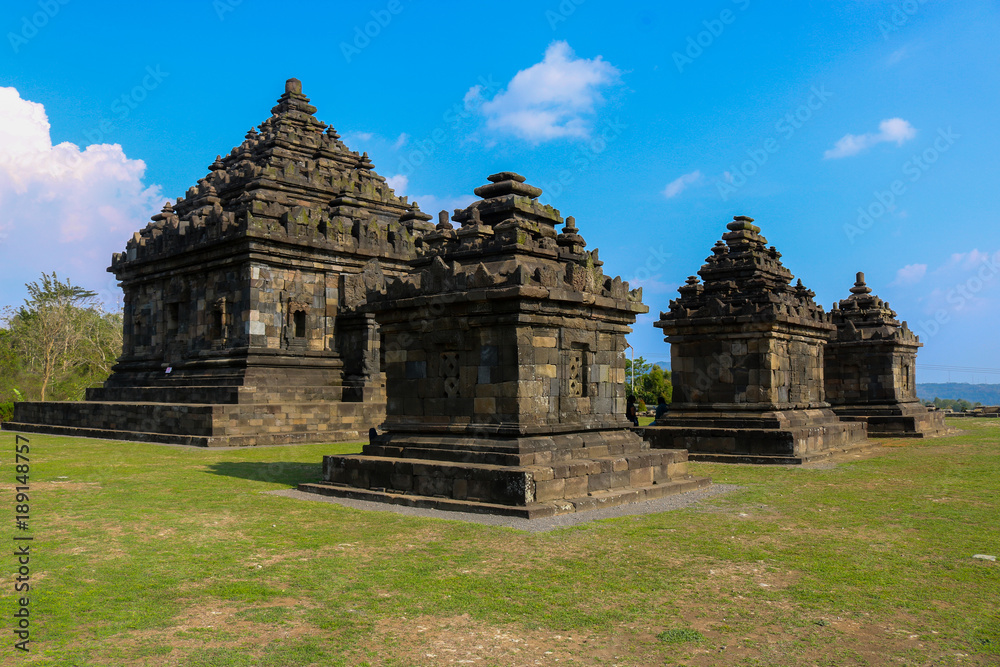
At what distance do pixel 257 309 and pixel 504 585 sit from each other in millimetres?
19119

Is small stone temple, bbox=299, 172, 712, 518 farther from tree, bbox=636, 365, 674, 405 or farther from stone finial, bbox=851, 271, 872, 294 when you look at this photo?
tree, bbox=636, 365, 674, 405

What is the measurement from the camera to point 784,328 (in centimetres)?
1903

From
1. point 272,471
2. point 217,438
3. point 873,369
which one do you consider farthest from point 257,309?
point 873,369

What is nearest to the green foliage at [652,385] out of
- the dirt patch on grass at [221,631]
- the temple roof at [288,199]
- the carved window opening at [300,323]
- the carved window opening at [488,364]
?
the temple roof at [288,199]

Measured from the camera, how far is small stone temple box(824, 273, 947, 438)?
2778cm

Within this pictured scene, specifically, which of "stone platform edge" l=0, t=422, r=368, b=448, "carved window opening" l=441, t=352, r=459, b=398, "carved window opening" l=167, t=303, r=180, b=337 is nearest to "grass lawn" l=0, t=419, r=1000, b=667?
"carved window opening" l=441, t=352, r=459, b=398

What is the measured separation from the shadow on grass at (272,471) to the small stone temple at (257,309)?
4.87 m

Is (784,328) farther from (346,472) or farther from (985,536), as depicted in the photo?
(346,472)

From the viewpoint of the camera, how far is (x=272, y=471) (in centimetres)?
1489

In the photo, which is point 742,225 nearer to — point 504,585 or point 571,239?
point 571,239

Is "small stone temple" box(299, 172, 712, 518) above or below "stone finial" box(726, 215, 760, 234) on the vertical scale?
below

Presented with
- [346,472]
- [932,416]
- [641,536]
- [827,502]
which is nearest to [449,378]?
[346,472]

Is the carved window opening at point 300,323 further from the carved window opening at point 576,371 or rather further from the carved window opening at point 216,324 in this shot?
the carved window opening at point 576,371

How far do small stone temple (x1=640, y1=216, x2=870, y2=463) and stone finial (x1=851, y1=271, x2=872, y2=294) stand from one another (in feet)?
33.4
